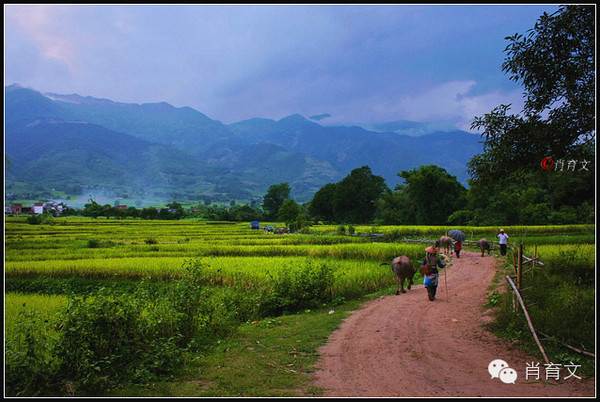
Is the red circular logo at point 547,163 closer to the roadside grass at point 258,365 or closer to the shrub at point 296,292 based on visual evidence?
the roadside grass at point 258,365

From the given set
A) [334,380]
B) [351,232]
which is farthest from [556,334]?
[351,232]

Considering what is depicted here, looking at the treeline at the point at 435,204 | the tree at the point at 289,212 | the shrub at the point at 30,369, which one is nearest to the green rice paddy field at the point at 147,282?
the shrub at the point at 30,369

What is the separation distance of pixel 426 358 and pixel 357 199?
56974mm

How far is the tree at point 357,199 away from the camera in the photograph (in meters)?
61.6

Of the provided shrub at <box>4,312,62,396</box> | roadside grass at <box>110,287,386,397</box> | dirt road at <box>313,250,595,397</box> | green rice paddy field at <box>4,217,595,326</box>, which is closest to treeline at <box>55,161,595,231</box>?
green rice paddy field at <box>4,217,595,326</box>

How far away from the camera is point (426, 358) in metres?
5.25

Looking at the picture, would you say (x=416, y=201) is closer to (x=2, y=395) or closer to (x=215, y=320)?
(x=215, y=320)

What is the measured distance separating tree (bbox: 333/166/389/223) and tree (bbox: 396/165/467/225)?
1395cm

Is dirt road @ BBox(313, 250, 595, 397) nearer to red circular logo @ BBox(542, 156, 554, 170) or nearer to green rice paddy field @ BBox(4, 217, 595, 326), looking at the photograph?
green rice paddy field @ BBox(4, 217, 595, 326)

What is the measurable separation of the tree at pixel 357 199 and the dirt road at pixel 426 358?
5310 cm

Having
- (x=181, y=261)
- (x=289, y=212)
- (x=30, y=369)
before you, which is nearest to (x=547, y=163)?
(x=30, y=369)

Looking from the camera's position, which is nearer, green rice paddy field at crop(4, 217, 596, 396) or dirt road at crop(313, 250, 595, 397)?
dirt road at crop(313, 250, 595, 397)

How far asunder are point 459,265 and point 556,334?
8.98 m

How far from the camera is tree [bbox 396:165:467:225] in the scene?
45844 mm
